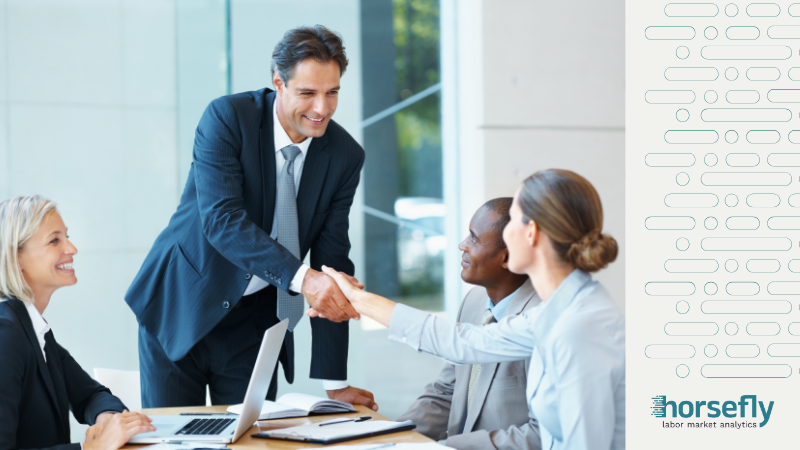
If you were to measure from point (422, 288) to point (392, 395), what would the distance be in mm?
621

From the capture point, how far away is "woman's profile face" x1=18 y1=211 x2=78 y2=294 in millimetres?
1914

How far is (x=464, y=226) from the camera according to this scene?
4031 millimetres

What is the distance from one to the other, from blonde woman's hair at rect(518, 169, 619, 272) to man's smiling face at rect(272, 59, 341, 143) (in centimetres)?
86

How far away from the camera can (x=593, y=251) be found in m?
1.54

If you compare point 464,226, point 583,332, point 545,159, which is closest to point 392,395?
point 464,226

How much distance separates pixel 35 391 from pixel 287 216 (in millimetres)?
858
